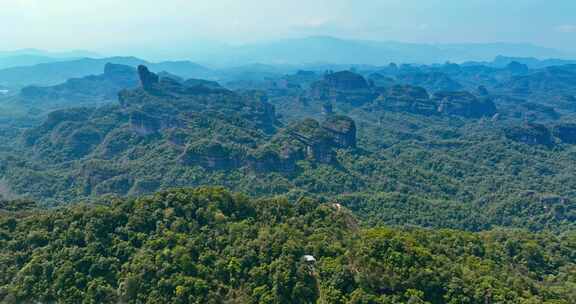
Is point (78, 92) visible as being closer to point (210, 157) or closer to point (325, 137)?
point (210, 157)

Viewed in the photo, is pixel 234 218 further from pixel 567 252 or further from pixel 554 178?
pixel 554 178

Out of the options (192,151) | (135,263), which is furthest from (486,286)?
(192,151)

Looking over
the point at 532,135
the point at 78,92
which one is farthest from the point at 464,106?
the point at 78,92

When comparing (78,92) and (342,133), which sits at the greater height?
(78,92)

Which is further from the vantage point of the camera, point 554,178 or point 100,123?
point 100,123

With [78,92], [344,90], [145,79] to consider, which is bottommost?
[78,92]

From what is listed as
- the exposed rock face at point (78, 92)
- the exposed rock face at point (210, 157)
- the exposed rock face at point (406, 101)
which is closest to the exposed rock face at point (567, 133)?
the exposed rock face at point (406, 101)
